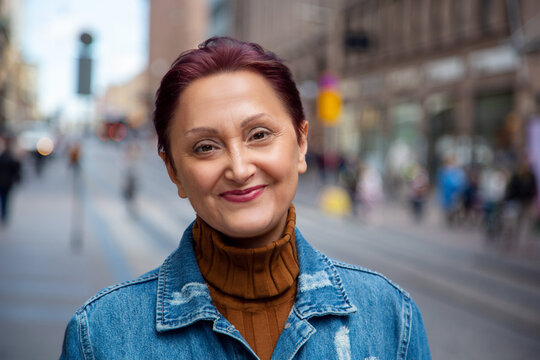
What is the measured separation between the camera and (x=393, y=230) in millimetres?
15805

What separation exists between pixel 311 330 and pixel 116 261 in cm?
909

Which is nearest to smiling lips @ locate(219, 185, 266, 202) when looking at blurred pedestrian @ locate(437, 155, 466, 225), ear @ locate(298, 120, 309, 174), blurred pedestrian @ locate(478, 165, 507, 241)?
ear @ locate(298, 120, 309, 174)

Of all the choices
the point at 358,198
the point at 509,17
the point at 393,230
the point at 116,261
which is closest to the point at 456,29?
the point at 509,17

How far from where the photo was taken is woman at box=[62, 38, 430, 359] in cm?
159

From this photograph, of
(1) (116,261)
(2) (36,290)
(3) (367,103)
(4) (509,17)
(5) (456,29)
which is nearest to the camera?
(2) (36,290)

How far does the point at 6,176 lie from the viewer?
14852 mm

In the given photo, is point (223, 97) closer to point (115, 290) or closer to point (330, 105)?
point (115, 290)

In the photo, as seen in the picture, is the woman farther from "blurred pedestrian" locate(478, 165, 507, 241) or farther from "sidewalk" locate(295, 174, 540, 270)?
"blurred pedestrian" locate(478, 165, 507, 241)

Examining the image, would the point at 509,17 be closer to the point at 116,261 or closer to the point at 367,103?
the point at 367,103

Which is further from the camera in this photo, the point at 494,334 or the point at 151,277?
the point at 494,334

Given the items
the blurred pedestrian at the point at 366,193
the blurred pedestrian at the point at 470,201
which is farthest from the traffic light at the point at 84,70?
the blurred pedestrian at the point at 470,201

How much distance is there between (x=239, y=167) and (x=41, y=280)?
7.84m

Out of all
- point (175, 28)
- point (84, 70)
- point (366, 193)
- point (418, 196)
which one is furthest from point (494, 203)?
point (175, 28)

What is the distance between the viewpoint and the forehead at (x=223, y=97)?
1.60m
